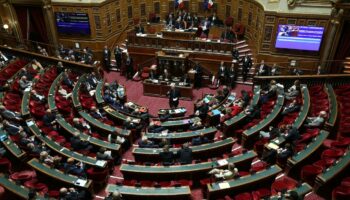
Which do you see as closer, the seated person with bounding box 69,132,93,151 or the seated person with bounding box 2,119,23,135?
the seated person with bounding box 69,132,93,151

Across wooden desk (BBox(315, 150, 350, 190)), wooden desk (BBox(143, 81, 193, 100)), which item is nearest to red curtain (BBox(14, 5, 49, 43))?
wooden desk (BBox(143, 81, 193, 100))

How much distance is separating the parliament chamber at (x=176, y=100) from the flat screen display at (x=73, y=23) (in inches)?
2.4

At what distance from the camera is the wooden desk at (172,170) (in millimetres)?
8367

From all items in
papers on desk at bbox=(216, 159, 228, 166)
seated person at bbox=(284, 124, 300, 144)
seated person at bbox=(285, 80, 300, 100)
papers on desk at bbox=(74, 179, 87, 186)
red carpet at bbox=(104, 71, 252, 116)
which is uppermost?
seated person at bbox=(285, 80, 300, 100)

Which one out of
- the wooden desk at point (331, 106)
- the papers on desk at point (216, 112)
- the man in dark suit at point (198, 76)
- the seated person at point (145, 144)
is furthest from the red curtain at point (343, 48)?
the seated person at point (145, 144)

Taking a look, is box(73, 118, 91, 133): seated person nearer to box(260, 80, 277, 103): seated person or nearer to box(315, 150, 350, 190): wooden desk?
box(260, 80, 277, 103): seated person

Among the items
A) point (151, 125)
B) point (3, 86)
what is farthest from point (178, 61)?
point (3, 86)

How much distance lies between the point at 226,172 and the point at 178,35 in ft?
32.7

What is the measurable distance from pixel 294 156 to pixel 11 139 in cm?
878

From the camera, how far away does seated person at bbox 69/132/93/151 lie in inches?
369

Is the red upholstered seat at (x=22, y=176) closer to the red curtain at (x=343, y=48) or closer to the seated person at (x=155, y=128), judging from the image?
the seated person at (x=155, y=128)

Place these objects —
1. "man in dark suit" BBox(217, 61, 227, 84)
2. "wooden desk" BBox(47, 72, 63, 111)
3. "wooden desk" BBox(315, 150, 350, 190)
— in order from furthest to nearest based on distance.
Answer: "man in dark suit" BBox(217, 61, 227, 84)
"wooden desk" BBox(47, 72, 63, 111)
"wooden desk" BBox(315, 150, 350, 190)

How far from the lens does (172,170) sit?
27.6ft

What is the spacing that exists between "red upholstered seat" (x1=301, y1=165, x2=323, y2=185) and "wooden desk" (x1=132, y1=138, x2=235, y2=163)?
229 cm
